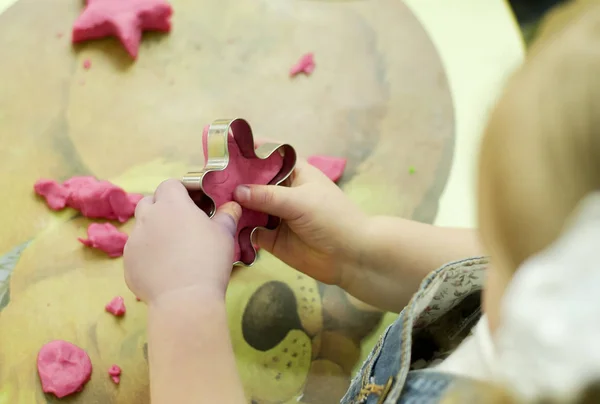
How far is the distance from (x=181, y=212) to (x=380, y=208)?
0.25 metres

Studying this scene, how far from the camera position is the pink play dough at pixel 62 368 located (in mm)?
460

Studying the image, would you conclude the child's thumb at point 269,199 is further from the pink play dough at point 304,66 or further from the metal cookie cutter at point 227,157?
the pink play dough at point 304,66

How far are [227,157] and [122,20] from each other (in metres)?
0.29

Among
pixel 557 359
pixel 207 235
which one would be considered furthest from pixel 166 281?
pixel 557 359

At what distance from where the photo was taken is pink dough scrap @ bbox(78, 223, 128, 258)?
0.52 m

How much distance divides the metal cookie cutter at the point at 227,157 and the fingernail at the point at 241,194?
25 millimetres

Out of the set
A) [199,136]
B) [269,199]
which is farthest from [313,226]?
[199,136]

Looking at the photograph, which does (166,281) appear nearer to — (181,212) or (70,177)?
(181,212)

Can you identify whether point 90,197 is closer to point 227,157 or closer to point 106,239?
point 106,239

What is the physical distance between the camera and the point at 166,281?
380 millimetres

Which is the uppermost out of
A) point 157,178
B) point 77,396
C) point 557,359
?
point 557,359

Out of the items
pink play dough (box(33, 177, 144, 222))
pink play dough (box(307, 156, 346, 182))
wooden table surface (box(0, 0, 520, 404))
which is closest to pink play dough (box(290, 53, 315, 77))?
wooden table surface (box(0, 0, 520, 404))

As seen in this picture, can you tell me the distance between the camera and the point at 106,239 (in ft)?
1.70

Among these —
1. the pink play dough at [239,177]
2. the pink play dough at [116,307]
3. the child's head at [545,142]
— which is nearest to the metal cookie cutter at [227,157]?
the pink play dough at [239,177]
